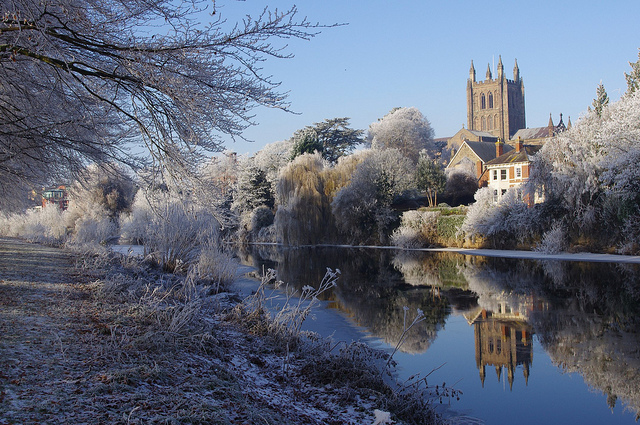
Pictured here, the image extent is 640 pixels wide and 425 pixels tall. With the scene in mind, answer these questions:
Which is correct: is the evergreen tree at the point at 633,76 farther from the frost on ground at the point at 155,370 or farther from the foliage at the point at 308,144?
the frost on ground at the point at 155,370

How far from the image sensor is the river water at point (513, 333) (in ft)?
22.3

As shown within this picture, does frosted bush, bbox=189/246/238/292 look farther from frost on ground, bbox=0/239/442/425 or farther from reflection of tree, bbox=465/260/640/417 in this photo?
reflection of tree, bbox=465/260/640/417

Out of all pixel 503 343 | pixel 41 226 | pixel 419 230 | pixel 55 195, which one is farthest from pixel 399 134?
pixel 503 343

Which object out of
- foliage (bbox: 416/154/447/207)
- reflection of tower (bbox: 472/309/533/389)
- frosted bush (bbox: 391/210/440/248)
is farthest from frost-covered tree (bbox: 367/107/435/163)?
reflection of tower (bbox: 472/309/533/389)

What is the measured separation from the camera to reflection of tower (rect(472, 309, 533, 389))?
27.8 feet

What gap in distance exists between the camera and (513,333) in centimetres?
1041

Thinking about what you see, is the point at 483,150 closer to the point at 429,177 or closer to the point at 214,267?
the point at 429,177

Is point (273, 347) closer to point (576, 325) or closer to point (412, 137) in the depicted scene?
point (576, 325)

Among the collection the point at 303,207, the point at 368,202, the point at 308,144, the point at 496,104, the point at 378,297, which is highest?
the point at 496,104

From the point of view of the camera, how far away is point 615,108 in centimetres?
2559

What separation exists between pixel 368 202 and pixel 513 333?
2747 centimetres

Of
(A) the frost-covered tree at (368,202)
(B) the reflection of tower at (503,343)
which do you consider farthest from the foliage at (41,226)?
(B) the reflection of tower at (503,343)

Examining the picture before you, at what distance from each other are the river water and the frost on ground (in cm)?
160

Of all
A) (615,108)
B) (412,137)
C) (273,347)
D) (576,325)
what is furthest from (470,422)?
(412,137)
